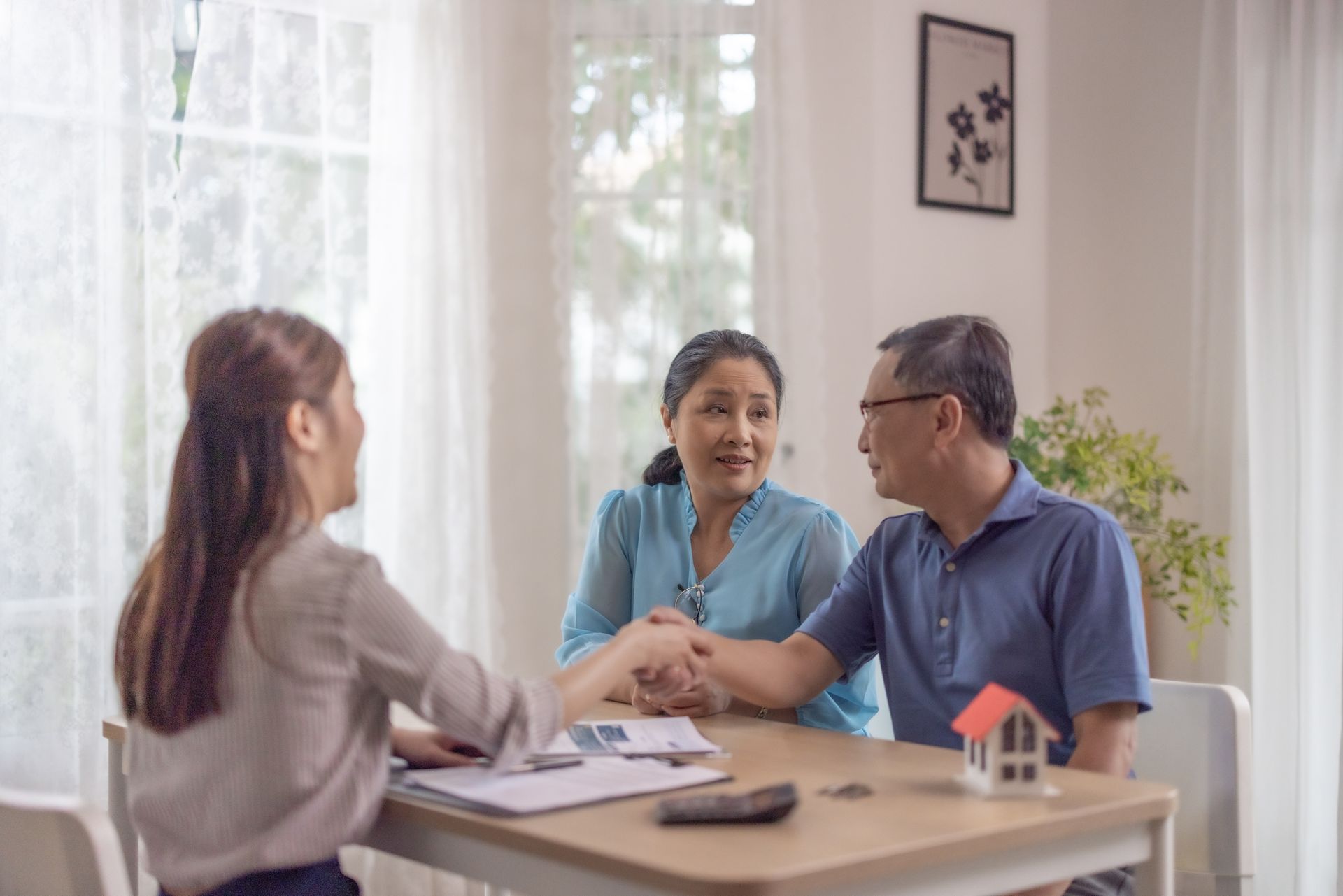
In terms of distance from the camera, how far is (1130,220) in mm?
3992

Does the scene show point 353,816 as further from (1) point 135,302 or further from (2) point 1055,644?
(1) point 135,302

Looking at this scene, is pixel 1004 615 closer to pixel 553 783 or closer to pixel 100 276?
pixel 553 783

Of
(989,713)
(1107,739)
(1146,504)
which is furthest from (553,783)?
(1146,504)

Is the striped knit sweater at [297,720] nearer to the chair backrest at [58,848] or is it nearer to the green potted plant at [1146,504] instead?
the chair backrest at [58,848]

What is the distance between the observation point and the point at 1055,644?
1741 mm

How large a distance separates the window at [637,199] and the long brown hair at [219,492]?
2037 mm

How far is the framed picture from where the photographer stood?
151 inches

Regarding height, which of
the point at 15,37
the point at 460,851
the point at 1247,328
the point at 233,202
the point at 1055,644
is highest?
the point at 15,37

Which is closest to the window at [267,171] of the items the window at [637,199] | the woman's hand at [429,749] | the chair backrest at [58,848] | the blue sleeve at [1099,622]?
the window at [637,199]

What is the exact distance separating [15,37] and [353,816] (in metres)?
2.02

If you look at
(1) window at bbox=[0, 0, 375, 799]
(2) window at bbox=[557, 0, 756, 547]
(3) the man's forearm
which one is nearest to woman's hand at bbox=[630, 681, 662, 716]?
(3) the man's forearm

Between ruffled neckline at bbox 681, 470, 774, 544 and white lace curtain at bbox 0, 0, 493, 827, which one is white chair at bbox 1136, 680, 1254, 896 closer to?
ruffled neckline at bbox 681, 470, 774, 544

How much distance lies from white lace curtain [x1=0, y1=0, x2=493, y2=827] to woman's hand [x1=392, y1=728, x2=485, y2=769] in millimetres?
1483

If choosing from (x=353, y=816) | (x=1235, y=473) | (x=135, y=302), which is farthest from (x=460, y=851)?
(x=1235, y=473)
